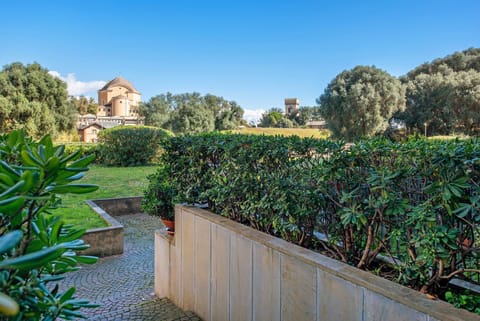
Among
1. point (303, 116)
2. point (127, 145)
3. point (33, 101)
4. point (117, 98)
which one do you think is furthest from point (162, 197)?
point (117, 98)

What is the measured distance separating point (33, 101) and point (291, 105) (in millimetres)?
37117

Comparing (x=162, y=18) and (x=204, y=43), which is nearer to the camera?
(x=162, y=18)

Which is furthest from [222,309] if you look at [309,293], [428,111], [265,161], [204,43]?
[428,111]

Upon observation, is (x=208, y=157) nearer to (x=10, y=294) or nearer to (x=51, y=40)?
(x=10, y=294)

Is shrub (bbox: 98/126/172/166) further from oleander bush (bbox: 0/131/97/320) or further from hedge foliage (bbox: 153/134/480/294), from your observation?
oleander bush (bbox: 0/131/97/320)

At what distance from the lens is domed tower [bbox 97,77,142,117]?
5262 cm

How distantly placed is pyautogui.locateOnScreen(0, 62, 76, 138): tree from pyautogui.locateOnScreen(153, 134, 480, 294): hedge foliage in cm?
1796

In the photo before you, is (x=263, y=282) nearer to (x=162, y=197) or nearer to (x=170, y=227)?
(x=170, y=227)

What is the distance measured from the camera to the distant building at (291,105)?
45.7 meters

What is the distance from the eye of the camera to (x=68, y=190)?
0.77 metres

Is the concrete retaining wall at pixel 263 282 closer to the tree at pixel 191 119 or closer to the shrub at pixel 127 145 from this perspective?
the shrub at pixel 127 145

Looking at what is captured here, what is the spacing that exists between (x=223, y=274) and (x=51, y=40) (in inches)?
776

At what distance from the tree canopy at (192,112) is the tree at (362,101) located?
11074 millimetres

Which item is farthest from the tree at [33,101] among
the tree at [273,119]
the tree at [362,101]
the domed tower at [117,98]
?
the domed tower at [117,98]
